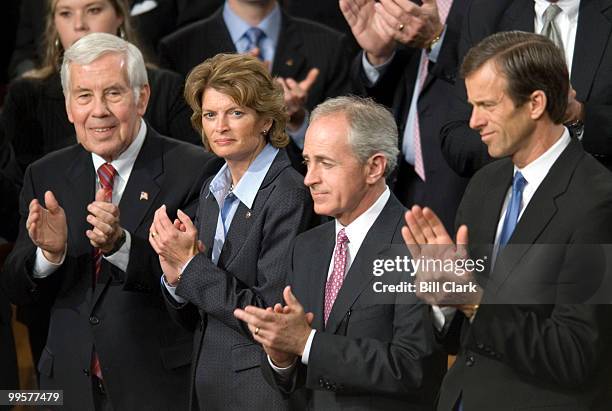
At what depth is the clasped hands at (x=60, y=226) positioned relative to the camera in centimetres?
338

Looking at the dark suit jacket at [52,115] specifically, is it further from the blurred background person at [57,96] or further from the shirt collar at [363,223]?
the shirt collar at [363,223]

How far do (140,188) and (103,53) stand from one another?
0.45 meters

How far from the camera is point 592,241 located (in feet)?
8.70

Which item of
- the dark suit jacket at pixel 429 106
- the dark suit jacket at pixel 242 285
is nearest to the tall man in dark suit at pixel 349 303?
the dark suit jacket at pixel 242 285

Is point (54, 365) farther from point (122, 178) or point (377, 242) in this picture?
point (377, 242)

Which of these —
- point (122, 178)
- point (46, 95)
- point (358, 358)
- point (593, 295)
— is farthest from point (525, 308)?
point (46, 95)

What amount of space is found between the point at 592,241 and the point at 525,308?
221 millimetres

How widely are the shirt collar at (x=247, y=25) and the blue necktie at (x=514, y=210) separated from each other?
209 cm

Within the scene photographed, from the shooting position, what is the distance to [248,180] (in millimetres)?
3377

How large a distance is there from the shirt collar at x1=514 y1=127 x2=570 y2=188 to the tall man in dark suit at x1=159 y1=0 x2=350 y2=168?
1916mm

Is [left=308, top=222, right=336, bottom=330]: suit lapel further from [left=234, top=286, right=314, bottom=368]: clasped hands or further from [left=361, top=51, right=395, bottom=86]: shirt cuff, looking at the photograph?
[left=361, top=51, right=395, bottom=86]: shirt cuff

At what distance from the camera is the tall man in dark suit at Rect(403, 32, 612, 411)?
2.65 meters

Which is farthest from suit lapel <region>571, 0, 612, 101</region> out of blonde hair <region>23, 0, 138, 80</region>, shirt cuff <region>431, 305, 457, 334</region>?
blonde hair <region>23, 0, 138, 80</region>

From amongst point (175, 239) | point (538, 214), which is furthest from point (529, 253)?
point (175, 239)
